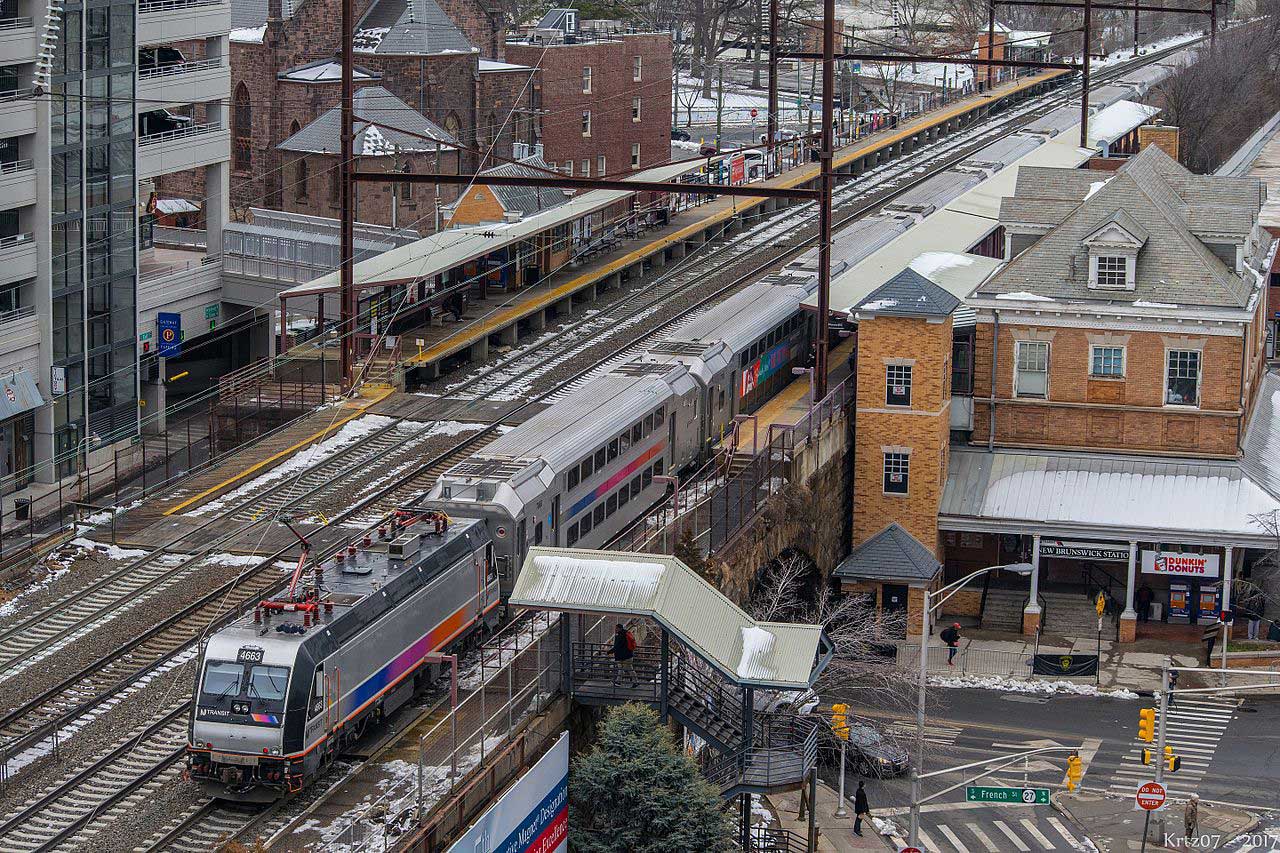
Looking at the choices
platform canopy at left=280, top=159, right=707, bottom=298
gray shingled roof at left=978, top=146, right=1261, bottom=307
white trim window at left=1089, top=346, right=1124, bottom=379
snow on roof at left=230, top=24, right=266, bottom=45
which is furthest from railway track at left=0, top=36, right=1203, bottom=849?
snow on roof at left=230, top=24, right=266, bottom=45

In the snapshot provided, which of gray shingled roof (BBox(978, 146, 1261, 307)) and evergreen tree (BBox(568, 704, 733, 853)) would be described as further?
gray shingled roof (BBox(978, 146, 1261, 307))

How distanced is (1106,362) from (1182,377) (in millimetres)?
2013

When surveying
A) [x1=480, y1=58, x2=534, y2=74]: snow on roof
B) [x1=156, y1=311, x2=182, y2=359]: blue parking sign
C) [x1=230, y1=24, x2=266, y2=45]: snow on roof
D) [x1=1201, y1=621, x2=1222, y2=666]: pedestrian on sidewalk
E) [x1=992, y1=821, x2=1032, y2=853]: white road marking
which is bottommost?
[x1=992, y1=821, x2=1032, y2=853]: white road marking

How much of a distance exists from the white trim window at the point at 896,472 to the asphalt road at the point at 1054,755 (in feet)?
21.1

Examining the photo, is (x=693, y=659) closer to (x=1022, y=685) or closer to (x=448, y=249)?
(x=1022, y=685)

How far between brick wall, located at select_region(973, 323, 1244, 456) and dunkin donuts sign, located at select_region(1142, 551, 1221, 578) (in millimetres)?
3474

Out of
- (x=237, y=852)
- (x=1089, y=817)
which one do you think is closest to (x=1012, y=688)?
(x=1089, y=817)

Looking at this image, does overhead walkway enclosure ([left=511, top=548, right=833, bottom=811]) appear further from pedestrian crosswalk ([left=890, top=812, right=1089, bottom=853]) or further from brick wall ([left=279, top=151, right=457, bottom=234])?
brick wall ([left=279, top=151, right=457, bottom=234])

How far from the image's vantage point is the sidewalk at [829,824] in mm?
39969

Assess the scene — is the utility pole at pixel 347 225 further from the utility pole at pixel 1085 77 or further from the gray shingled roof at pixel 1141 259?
the utility pole at pixel 1085 77

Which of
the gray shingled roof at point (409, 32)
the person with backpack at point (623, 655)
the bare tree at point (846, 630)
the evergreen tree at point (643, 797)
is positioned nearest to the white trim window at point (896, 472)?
the bare tree at point (846, 630)

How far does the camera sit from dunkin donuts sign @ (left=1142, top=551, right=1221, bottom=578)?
52.2 m

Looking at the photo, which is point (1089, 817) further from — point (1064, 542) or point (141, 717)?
point (141, 717)

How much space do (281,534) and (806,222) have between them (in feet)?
153
